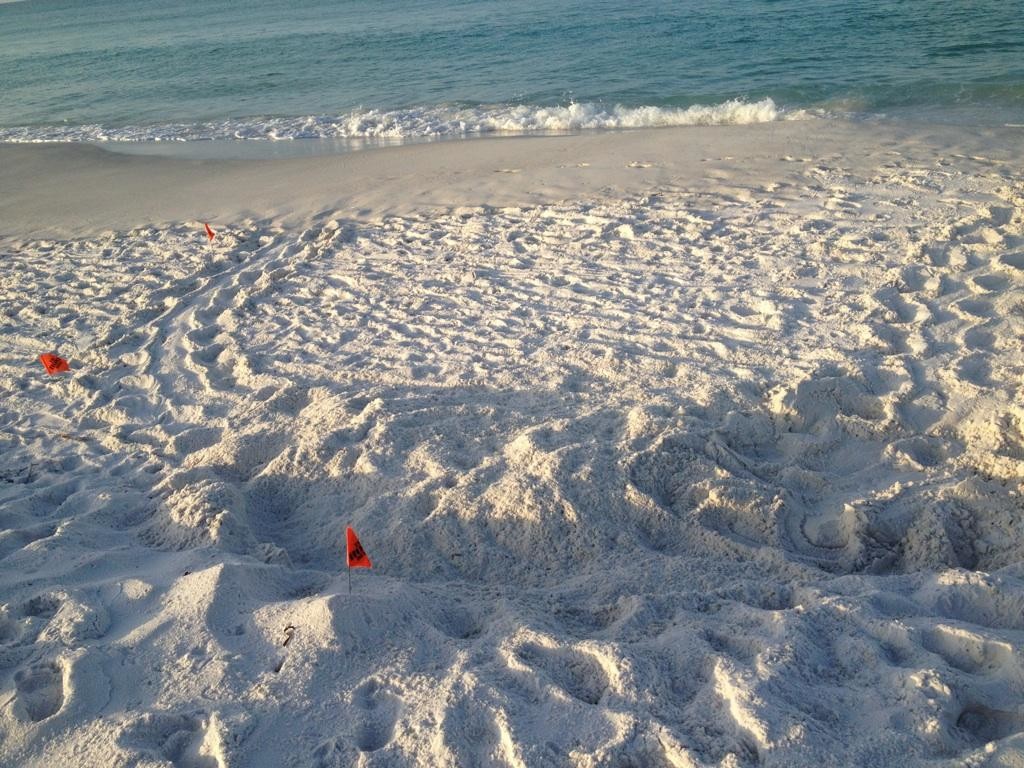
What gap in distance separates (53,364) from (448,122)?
8073 millimetres

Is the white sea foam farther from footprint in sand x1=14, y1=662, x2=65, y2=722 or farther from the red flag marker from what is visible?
footprint in sand x1=14, y1=662, x2=65, y2=722

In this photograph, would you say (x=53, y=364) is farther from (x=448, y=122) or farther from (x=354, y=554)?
(x=448, y=122)

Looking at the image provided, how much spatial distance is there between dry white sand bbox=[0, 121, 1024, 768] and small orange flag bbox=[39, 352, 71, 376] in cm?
15

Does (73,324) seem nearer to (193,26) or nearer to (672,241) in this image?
(672,241)

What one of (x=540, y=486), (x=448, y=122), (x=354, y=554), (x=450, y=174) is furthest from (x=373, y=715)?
(x=448, y=122)

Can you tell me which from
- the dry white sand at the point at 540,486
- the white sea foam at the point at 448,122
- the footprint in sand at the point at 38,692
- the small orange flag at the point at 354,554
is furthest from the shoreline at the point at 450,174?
the footprint in sand at the point at 38,692

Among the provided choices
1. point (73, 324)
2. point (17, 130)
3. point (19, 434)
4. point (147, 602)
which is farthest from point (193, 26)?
point (147, 602)

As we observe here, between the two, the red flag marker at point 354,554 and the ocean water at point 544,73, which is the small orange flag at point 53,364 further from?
the ocean water at point 544,73

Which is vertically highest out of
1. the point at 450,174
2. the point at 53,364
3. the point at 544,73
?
the point at 544,73

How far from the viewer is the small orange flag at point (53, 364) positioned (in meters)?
5.04

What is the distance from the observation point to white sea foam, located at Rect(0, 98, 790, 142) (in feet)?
35.6

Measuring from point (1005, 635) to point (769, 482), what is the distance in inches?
44.8

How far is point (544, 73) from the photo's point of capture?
46.4 feet

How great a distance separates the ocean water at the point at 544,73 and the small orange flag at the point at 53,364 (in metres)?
7.44
